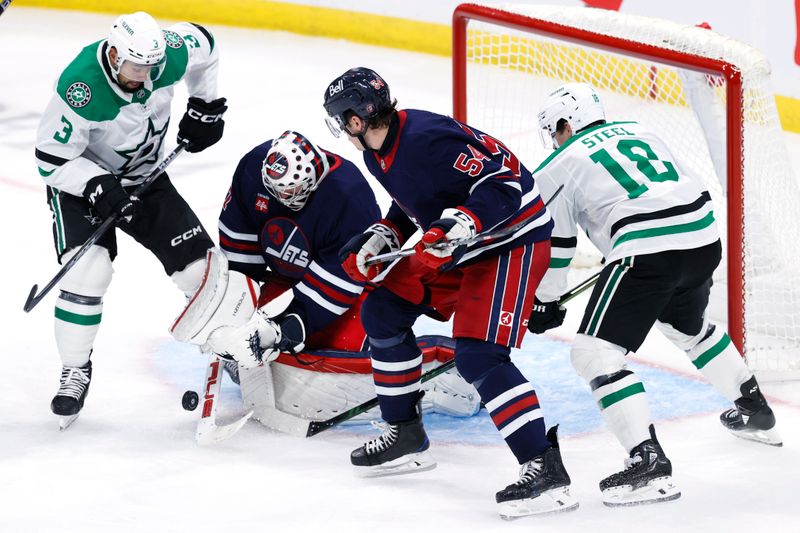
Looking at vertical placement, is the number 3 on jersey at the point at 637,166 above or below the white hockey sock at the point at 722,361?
above

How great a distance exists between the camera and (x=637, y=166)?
2.95m

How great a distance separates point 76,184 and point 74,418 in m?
0.63

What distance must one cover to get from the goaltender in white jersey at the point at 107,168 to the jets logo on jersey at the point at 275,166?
1.11ft

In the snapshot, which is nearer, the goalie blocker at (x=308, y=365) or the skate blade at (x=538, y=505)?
the skate blade at (x=538, y=505)

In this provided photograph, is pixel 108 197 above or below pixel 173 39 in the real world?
below

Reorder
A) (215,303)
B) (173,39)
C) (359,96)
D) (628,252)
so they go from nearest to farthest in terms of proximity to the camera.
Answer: (359,96) → (628,252) → (215,303) → (173,39)

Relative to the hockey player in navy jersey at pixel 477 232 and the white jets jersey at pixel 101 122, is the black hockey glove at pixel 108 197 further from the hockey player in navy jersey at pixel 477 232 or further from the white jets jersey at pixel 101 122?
the hockey player in navy jersey at pixel 477 232

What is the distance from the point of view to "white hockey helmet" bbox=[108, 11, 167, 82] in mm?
3246

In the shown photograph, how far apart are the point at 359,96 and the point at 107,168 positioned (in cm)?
99

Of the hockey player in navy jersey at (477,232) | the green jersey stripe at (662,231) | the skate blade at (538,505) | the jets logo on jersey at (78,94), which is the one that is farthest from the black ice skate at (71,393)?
the green jersey stripe at (662,231)

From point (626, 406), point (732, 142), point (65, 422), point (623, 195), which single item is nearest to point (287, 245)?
point (65, 422)

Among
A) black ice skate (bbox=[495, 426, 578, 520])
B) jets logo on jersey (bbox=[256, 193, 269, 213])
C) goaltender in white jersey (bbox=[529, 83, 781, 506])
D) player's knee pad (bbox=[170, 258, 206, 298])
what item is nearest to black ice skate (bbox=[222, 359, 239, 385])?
player's knee pad (bbox=[170, 258, 206, 298])

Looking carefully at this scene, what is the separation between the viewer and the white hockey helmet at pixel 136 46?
10.6 feet

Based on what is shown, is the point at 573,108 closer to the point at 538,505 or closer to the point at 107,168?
the point at 538,505
